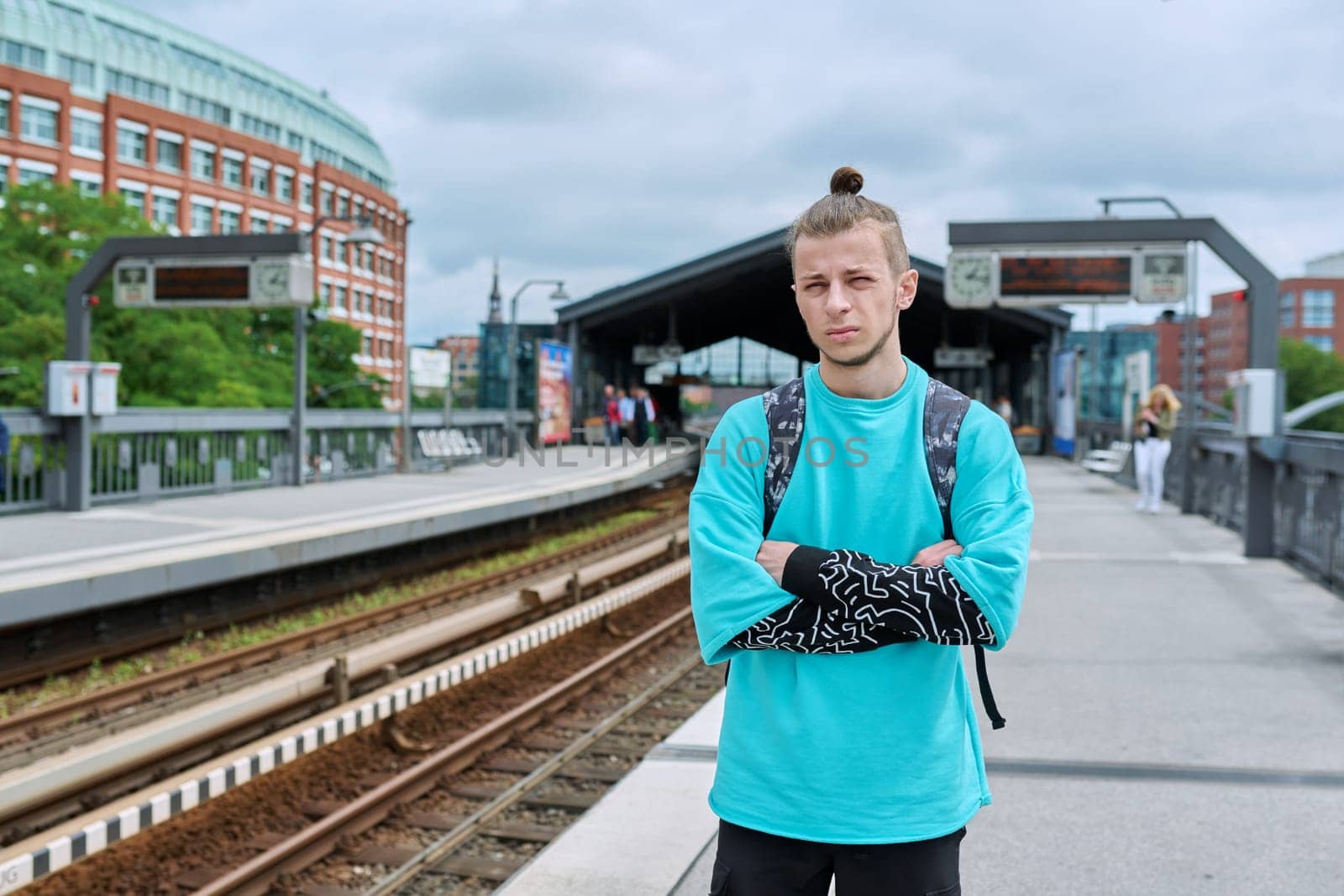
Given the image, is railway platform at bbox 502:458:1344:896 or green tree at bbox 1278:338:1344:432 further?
green tree at bbox 1278:338:1344:432

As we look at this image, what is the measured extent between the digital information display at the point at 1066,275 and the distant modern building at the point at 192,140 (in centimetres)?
3572

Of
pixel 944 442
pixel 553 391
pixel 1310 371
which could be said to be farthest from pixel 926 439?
pixel 1310 371

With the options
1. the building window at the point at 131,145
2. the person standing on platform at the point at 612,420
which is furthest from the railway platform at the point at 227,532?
the building window at the point at 131,145

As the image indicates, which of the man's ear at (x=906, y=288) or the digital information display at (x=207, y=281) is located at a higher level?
the digital information display at (x=207, y=281)

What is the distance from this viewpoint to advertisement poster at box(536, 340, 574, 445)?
97.3 feet

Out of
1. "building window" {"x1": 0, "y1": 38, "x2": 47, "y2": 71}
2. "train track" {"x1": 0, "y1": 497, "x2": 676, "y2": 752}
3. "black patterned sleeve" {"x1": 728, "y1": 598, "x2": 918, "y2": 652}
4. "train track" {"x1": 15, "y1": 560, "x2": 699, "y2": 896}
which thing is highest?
"building window" {"x1": 0, "y1": 38, "x2": 47, "y2": 71}

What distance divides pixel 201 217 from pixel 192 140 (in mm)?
4000

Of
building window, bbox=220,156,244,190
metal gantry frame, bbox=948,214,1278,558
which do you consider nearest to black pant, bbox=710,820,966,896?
metal gantry frame, bbox=948,214,1278,558

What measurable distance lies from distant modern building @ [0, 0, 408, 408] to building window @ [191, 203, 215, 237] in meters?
0.09

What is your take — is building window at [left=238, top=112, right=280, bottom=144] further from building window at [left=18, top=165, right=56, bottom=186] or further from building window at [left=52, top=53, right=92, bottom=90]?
building window at [left=18, top=165, right=56, bottom=186]

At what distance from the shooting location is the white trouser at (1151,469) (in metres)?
17.0

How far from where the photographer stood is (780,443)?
82.7 inches

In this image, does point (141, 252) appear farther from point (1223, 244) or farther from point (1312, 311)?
point (1312, 311)

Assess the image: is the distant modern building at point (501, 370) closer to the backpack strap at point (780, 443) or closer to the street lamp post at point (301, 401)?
the street lamp post at point (301, 401)
